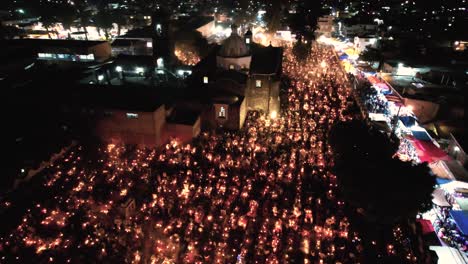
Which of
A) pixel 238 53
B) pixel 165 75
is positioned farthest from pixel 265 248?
pixel 165 75

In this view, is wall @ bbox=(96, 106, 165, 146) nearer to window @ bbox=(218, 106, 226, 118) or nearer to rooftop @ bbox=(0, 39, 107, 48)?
window @ bbox=(218, 106, 226, 118)

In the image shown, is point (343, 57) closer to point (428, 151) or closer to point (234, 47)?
point (234, 47)

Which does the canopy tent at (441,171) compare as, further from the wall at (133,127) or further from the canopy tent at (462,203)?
the wall at (133,127)

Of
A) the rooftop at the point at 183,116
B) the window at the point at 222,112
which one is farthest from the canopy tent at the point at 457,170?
the rooftop at the point at 183,116

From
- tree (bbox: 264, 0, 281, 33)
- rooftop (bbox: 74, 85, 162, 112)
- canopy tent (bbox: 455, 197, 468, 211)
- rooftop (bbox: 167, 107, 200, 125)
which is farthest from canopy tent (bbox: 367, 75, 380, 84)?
tree (bbox: 264, 0, 281, 33)

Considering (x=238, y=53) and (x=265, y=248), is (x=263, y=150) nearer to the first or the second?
(x=265, y=248)

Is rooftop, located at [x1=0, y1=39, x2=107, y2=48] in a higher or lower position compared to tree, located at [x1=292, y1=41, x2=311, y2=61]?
higher
